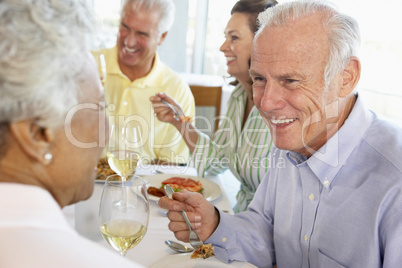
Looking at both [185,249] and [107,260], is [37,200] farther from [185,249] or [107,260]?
[185,249]

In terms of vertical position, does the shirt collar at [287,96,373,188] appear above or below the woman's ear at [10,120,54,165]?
below

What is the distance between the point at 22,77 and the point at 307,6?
93 centimetres

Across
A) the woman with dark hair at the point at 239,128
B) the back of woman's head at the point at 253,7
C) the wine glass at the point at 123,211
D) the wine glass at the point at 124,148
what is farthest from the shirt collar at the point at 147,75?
the wine glass at the point at 123,211

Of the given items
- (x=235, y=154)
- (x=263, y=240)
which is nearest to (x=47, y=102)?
(x=263, y=240)

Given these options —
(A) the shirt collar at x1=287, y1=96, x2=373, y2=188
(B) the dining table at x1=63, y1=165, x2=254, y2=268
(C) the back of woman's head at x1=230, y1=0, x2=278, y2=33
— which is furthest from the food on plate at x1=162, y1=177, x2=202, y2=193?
(C) the back of woman's head at x1=230, y1=0, x2=278, y2=33

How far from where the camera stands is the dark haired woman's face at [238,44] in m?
2.18

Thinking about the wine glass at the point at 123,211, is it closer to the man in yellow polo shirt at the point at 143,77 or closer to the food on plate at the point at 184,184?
the food on plate at the point at 184,184

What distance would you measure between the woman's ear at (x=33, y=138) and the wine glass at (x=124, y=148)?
81 cm

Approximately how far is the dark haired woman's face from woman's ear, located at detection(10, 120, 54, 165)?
167 centimetres

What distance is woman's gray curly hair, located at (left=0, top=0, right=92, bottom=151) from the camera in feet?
A: 1.84

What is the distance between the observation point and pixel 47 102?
60cm

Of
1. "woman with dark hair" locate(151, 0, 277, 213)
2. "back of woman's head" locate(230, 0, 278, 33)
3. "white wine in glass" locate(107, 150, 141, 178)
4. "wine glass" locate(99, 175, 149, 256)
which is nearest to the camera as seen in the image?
"wine glass" locate(99, 175, 149, 256)

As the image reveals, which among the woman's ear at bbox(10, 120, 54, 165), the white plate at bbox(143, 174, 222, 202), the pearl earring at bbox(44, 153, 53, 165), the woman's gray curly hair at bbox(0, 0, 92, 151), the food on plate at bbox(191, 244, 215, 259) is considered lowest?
the white plate at bbox(143, 174, 222, 202)

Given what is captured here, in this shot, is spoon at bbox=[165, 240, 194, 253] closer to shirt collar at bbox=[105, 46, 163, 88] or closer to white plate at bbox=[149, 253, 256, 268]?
white plate at bbox=[149, 253, 256, 268]
